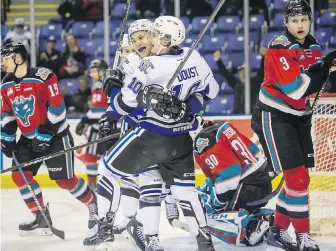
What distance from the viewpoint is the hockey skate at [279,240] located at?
14.4ft

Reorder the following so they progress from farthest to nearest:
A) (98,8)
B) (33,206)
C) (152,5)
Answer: (98,8) < (152,5) < (33,206)

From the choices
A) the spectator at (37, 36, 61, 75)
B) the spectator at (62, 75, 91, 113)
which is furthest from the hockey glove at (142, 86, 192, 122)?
the spectator at (37, 36, 61, 75)

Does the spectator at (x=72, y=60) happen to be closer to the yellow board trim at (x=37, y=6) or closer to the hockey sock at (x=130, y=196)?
the yellow board trim at (x=37, y=6)

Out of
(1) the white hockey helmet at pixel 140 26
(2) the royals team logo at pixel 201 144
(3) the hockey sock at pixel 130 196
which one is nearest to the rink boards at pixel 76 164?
(2) the royals team logo at pixel 201 144

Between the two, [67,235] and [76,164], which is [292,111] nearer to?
[67,235]

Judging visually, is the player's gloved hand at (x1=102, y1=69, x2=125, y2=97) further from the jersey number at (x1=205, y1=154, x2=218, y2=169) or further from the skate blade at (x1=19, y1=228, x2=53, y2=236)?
the skate blade at (x1=19, y1=228, x2=53, y2=236)

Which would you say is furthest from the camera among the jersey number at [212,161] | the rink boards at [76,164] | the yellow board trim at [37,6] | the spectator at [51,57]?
the yellow board trim at [37,6]

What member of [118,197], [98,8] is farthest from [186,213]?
[98,8]

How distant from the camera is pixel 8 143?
17.0 feet

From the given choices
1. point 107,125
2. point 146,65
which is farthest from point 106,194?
point 146,65

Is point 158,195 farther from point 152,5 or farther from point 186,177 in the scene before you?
point 152,5

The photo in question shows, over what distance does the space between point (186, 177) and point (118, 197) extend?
536 mm

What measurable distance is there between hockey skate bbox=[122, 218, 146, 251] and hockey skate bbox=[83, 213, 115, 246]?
0.11m

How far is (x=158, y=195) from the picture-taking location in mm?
4348
